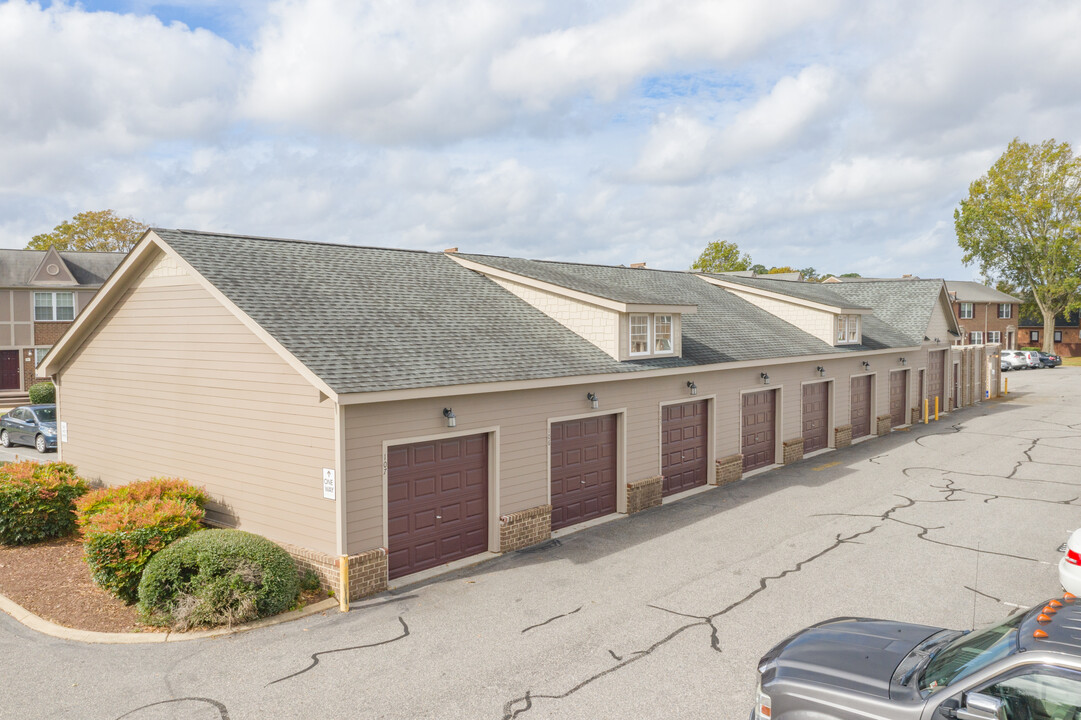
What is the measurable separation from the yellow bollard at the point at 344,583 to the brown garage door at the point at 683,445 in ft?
28.9

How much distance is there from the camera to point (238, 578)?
33.7 feet

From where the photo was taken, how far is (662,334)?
58.5ft

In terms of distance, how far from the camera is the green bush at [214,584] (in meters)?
10.1

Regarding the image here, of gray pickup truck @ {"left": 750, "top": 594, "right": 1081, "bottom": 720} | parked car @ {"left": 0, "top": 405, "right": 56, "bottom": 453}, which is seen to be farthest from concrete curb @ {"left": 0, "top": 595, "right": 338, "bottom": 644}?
parked car @ {"left": 0, "top": 405, "right": 56, "bottom": 453}

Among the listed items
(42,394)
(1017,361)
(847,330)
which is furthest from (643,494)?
(1017,361)

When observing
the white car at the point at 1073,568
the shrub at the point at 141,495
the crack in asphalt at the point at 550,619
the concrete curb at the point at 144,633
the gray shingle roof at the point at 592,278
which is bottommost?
the concrete curb at the point at 144,633

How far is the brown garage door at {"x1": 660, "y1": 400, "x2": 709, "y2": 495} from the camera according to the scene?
57.9 ft

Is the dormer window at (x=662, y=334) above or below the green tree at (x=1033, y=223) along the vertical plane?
below

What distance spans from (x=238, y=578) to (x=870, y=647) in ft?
26.9

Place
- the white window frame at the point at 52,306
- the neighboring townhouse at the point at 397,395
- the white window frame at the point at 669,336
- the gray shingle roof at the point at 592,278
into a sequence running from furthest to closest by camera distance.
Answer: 1. the white window frame at the point at 52,306
2. the white window frame at the point at 669,336
3. the gray shingle roof at the point at 592,278
4. the neighboring townhouse at the point at 397,395

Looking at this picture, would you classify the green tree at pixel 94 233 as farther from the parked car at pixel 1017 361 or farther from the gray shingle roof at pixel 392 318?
the parked car at pixel 1017 361

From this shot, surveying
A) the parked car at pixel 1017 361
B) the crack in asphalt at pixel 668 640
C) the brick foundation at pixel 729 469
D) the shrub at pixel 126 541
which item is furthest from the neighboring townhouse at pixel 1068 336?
the shrub at pixel 126 541

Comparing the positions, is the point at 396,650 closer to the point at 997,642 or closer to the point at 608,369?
the point at 997,642

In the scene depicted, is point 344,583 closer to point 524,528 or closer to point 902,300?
point 524,528
